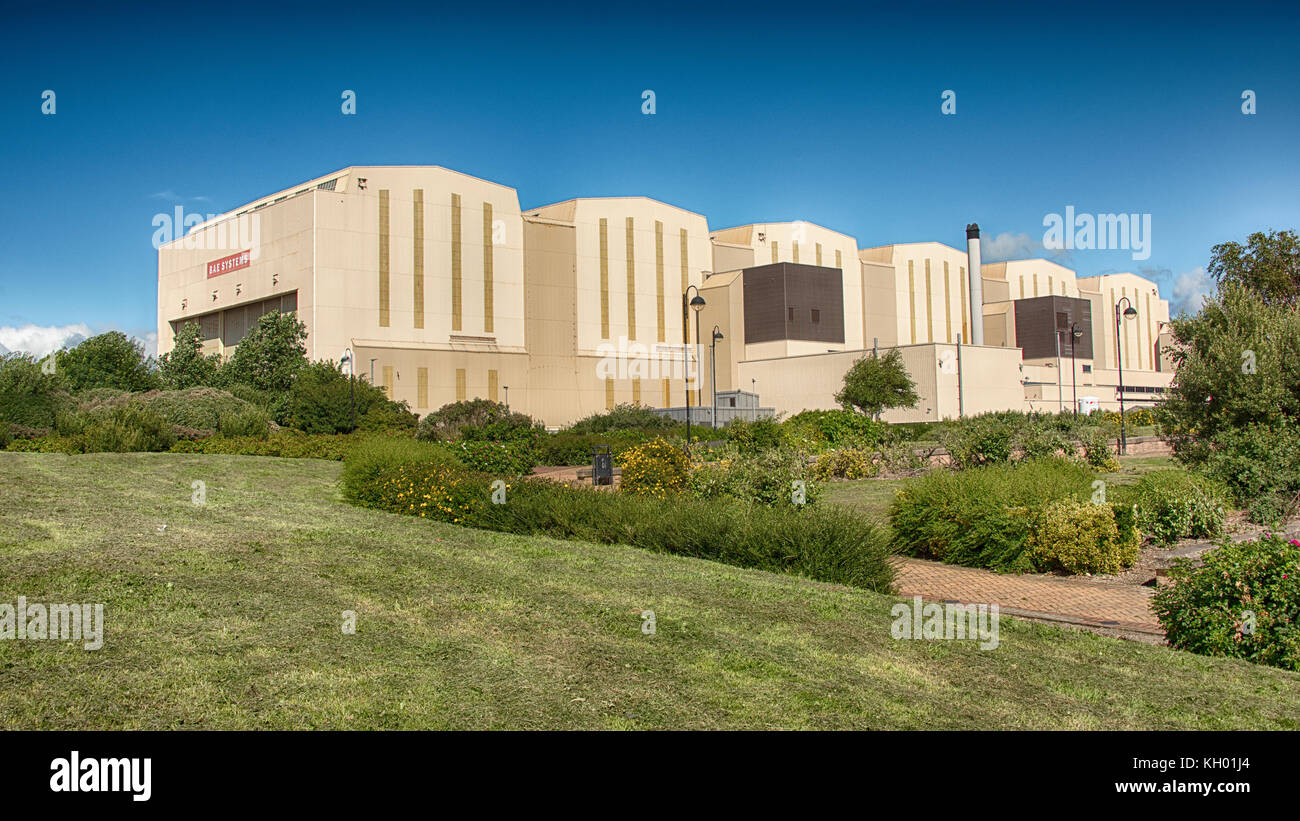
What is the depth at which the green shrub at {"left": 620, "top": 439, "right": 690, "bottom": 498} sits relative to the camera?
16.4 meters

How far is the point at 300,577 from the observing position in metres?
7.66

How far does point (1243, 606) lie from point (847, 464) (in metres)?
18.6

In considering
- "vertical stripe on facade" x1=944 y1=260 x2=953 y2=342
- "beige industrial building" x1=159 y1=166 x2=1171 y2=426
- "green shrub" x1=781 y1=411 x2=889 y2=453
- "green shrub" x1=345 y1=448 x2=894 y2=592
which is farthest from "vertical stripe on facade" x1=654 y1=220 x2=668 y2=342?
"green shrub" x1=345 y1=448 x2=894 y2=592

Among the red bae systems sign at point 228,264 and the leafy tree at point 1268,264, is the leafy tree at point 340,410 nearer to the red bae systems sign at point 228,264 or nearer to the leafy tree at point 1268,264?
the red bae systems sign at point 228,264

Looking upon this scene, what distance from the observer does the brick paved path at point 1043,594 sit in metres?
9.02

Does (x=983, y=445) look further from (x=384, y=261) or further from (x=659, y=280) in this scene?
(x=659, y=280)

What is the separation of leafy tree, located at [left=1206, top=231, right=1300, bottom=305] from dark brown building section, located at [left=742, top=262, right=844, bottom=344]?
102 feet

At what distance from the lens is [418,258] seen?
58.1 m

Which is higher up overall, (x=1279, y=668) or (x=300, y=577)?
(x=300, y=577)

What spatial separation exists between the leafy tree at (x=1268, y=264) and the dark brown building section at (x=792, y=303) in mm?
31134

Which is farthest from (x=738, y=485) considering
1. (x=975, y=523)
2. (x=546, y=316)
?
(x=546, y=316)

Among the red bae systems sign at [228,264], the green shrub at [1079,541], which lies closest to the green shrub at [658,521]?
the green shrub at [1079,541]
